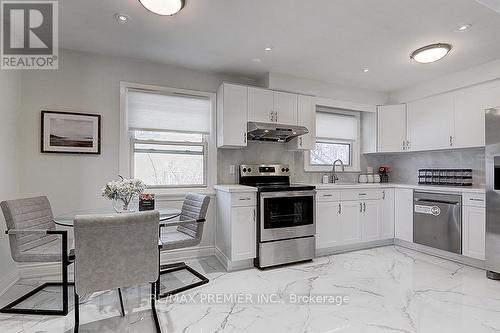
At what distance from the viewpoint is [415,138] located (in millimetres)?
4199

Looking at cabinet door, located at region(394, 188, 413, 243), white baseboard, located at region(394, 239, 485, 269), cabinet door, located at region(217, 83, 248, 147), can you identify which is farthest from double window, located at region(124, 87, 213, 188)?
white baseboard, located at region(394, 239, 485, 269)

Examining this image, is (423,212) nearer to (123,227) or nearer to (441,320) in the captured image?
(441,320)

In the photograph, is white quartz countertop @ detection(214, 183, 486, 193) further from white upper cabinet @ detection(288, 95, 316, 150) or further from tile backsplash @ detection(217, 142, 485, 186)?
white upper cabinet @ detection(288, 95, 316, 150)

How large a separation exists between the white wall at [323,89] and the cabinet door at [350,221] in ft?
5.71

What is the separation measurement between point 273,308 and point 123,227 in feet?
4.67

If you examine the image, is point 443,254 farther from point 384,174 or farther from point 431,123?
point 431,123

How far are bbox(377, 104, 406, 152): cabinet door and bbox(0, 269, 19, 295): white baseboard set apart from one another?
516 centimetres

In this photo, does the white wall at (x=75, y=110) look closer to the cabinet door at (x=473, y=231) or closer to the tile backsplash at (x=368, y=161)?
the tile backsplash at (x=368, y=161)

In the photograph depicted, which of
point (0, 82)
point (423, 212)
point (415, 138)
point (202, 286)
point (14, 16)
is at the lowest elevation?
point (202, 286)

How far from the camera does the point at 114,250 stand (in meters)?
1.78

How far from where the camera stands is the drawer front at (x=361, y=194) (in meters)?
3.86

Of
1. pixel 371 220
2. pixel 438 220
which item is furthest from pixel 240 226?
pixel 438 220

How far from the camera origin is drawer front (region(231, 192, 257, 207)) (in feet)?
10.3

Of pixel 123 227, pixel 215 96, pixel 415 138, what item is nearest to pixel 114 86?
pixel 215 96
